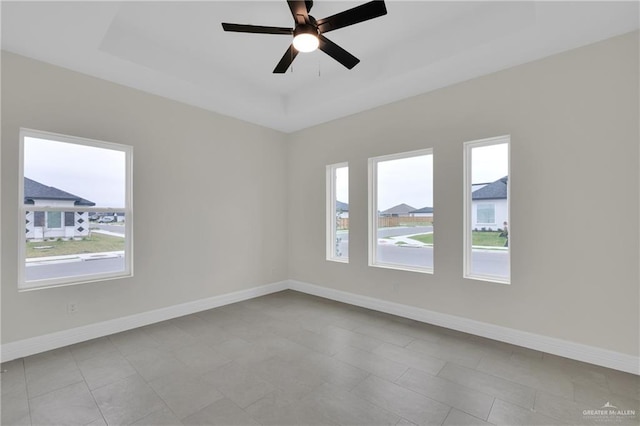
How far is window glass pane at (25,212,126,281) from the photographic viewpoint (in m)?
3.17

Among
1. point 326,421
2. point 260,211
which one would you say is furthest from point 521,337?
point 260,211

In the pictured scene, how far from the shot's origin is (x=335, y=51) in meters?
2.69

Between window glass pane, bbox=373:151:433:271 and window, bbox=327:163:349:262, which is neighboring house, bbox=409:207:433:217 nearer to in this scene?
window glass pane, bbox=373:151:433:271

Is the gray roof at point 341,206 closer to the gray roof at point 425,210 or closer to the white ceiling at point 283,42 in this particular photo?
the gray roof at point 425,210

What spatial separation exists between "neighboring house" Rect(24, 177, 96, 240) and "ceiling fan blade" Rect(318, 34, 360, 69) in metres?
3.22

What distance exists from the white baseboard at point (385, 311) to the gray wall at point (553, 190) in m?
0.08

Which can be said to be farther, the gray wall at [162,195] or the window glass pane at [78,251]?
the window glass pane at [78,251]

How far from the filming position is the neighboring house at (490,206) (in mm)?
3455

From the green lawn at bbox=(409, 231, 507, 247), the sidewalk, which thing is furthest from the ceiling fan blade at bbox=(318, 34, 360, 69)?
the sidewalk

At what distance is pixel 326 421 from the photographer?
2.04 meters

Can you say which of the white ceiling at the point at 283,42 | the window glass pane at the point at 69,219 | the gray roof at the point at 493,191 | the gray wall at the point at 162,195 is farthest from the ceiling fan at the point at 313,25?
the window glass pane at the point at 69,219

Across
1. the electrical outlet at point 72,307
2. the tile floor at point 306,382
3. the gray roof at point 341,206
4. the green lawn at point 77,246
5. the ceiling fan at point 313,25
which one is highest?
the ceiling fan at point 313,25

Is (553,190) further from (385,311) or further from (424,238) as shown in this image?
(385,311)

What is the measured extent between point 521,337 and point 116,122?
17.4 feet
